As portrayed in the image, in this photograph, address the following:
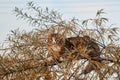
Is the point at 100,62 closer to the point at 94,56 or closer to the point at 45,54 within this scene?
the point at 94,56

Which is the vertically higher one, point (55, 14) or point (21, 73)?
point (55, 14)

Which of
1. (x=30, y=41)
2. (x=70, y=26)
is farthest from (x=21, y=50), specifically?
(x=70, y=26)

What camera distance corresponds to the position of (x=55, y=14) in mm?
1043

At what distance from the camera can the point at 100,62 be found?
95 centimetres

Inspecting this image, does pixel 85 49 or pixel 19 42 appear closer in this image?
pixel 85 49

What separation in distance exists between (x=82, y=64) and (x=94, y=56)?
4cm

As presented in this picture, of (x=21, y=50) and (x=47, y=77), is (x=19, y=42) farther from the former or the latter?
(x=47, y=77)

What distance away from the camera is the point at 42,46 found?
988mm

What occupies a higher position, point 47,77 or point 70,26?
point 70,26

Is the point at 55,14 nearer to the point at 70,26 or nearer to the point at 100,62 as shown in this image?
the point at 70,26

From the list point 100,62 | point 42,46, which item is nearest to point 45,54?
point 42,46

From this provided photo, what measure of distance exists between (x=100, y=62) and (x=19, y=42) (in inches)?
8.4

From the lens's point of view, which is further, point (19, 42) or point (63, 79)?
point (19, 42)

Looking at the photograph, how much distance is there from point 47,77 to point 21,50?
0.37ft
